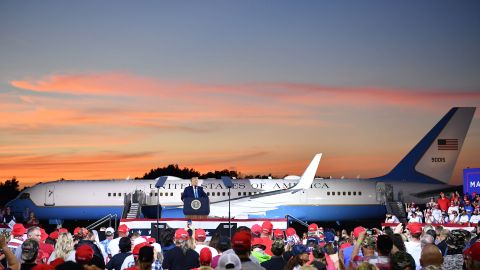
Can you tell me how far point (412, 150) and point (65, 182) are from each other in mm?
22330

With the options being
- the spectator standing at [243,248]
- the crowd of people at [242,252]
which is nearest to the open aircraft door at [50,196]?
the crowd of people at [242,252]

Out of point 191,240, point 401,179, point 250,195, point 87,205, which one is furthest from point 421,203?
point 191,240

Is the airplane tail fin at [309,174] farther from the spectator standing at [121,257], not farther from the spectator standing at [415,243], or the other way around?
the spectator standing at [121,257]

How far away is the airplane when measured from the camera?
4222 cm

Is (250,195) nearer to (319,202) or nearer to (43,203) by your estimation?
(319,202)

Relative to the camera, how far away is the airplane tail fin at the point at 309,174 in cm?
4155

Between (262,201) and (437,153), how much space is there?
12.9 m

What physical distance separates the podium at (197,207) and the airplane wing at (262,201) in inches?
642

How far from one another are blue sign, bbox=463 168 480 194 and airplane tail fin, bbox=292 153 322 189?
8.30m

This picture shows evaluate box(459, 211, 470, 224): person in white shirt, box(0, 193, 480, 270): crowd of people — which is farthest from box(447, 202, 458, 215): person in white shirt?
box(0, 193, 480, 270): crowd of people

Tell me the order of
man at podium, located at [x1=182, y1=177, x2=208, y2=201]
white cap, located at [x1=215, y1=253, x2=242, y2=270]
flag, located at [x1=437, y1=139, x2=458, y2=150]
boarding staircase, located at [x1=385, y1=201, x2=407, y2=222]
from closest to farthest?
white cap, located at [x1=215, y1=253, x2=242, y2=270] → man at podium, located at [x1=182, y1=177, x2=208, y2=201] → boarding staircase, located at [x1=385, y1=201, x2=407, y2=222] → flag, located at [x1=437, y1=139, x2=458, y2=150]

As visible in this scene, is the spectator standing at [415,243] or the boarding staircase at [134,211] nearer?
the spectator standing at [415,243]

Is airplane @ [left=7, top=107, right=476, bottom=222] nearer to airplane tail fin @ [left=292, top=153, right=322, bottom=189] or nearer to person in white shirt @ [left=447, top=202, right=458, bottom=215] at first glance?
airplane tail fin @ [left=292, top=153, right=322, bottom=189]

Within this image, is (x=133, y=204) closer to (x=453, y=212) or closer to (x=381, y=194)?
(x=381, y=194)
